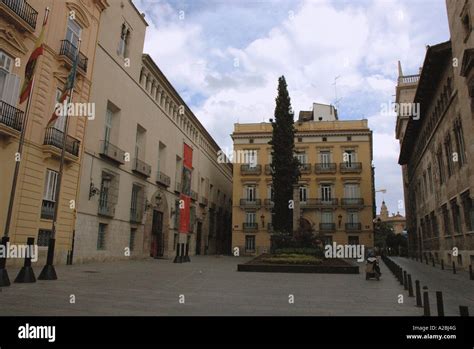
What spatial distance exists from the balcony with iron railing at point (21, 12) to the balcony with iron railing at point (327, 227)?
124 ft

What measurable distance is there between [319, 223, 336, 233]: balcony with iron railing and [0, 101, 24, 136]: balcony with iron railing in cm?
3711

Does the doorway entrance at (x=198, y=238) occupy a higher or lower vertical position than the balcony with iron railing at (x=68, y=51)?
lower

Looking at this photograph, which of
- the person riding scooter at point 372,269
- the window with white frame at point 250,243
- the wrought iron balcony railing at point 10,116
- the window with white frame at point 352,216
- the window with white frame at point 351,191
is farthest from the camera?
the window with white frame at point 250,243

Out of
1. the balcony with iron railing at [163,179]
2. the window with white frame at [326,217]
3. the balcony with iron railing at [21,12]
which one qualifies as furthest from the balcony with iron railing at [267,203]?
the balcony with iron railing at [21,12]

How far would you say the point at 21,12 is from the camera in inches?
644

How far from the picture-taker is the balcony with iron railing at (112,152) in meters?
23.6

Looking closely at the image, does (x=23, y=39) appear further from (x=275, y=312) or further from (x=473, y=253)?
(x=473, y=253)

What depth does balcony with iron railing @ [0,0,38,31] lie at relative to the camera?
15.4 metres

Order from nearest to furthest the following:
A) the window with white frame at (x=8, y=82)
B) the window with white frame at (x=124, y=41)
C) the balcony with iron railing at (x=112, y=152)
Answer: the window with white frame at (x=8, y=82) < the balcony with iron railing at (x=112, y=152) < the window with white frame at (x=124, y=41)

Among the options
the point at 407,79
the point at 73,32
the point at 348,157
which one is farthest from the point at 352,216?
the point at 73,32

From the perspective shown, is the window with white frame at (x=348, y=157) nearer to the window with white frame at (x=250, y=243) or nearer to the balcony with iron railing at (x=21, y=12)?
the window with white frame at (x=250, y=243)
